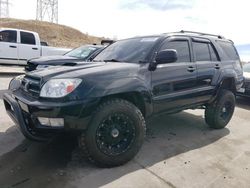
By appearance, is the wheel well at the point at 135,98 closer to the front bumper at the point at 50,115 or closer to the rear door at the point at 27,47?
the front bumper at the point at 50,115

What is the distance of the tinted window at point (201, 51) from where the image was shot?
4.96 m

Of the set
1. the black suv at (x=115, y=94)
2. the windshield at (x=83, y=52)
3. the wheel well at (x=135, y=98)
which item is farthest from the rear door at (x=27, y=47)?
the wheel well at (x=135, y=98)

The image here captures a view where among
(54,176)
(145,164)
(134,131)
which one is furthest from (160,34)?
(54,176)

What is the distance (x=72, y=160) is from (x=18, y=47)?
29.4 ft

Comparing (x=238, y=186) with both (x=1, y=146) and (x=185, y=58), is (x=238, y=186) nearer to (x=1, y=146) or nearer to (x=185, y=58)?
(x=185, y=58)

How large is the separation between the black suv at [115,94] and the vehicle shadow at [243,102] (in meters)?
3.66

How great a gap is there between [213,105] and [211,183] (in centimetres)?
A: 224

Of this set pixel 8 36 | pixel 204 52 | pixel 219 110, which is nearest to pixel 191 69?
pixel 204 52

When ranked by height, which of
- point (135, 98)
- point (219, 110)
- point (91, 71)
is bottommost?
point (219, 110)

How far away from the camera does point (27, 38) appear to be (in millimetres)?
11695

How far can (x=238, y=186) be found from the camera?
338 cm

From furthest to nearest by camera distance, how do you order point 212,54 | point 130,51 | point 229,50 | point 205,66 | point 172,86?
point 229,50 → point 212,54 → point 205,66 → point 130,51 → point 172,86

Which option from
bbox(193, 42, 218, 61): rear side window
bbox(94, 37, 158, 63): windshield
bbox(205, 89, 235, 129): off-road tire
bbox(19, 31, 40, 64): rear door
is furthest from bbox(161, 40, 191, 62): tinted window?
bbox(19, 31, 40, 64): rear door

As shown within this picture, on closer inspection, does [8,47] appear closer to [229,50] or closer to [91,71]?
[229,50]
